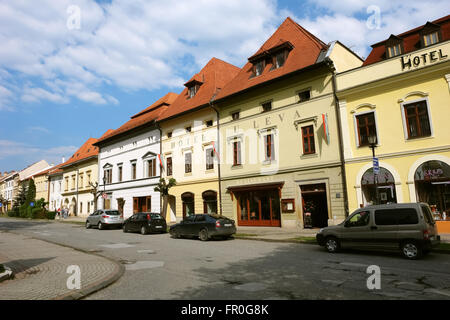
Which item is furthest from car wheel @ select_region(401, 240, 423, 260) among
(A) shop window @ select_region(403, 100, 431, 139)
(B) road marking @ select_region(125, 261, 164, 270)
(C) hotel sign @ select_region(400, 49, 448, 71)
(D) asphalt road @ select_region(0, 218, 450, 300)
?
(C) hotel sign @ select_region(400, 49, 448, 71)

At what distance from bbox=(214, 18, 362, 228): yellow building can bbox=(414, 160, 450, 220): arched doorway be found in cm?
386

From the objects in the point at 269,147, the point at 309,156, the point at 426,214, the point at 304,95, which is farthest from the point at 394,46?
the point at 426,214

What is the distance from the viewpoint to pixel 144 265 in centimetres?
932

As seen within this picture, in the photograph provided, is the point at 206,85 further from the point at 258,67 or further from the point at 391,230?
the point at 391,230

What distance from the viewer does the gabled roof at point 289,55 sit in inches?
816

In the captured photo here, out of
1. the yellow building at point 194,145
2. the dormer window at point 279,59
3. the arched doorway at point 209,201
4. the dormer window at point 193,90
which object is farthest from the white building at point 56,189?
the dormer window at point 279,59

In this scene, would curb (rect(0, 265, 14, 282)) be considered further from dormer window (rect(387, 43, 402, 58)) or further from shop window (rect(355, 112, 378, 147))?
dormer window (rect(387, 43, 402, 58))

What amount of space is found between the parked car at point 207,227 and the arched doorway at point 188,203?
380 inches

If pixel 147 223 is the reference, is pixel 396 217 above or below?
above

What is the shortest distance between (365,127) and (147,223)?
15163mm

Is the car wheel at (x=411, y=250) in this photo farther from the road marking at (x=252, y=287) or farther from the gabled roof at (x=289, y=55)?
the gabled roof at (x=289, y=55)

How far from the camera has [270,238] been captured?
1550 cm

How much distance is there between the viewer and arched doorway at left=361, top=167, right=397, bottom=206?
16.2 meters

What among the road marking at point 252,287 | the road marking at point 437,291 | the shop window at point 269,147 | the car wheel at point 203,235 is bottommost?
the road marking at point 437,291
